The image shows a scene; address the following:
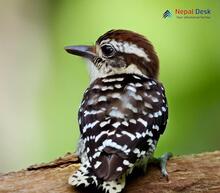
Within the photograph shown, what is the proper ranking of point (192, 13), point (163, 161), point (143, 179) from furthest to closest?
point (192, 13) < point (163, 161) < point (143, 179)

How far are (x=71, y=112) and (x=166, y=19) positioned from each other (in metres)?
0.98

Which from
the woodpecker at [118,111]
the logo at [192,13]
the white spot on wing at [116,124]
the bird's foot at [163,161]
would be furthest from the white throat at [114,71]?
the logo at [192,13]

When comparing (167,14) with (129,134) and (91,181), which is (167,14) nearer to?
(129,134)

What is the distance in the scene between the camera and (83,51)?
5203 mm

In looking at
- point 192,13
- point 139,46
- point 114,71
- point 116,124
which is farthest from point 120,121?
point 192,13

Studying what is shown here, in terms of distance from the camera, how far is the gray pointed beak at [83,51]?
204 inches

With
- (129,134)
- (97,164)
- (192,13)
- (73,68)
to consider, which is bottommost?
(97,164)

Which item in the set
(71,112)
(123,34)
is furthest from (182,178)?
(71,112)

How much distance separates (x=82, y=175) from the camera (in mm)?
4414

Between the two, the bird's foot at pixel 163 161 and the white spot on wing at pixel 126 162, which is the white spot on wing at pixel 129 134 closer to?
the white spot on wing at pixel 126 162

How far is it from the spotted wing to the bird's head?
0.46 ft

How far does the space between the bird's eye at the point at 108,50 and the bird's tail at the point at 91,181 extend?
929 mm

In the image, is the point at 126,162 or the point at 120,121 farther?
the point at 120,121

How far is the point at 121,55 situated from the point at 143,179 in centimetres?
89
